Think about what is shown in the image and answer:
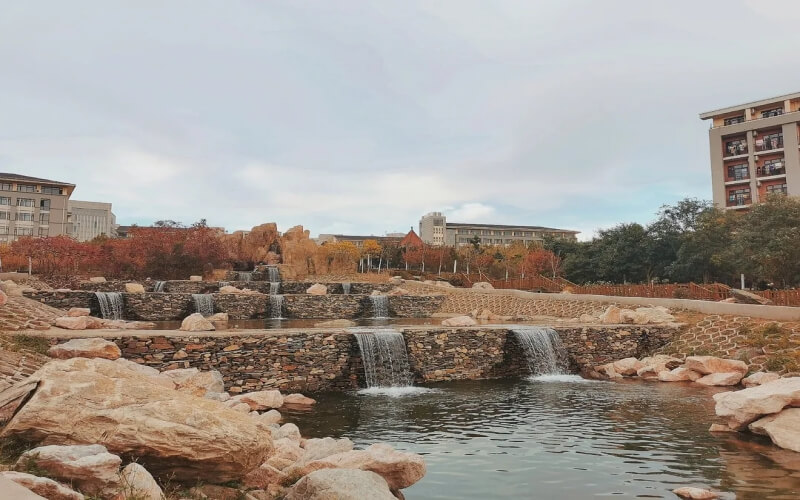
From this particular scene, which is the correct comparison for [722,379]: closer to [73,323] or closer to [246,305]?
[73,323]

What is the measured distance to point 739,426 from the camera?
10.1 m

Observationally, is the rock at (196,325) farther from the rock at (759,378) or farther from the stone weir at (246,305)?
the rock at (759,378)

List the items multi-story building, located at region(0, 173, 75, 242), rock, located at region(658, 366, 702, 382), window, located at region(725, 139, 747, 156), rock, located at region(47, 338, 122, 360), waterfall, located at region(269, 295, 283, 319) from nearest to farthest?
rock, located at region(47, 338, 122, 360)
rock, located at region(658, 366, 702, 382)
waterfall, located at region(269, 295, 283, 319)
window, located at region(725, 139, 747, 156)
multi-story building, located at region(0, 173, 75, 242)

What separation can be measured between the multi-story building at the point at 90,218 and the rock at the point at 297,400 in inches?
5037

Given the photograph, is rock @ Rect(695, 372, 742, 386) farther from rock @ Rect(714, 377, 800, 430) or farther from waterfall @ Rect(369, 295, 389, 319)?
waterfall @ Rect(369, 295, 389, 319)

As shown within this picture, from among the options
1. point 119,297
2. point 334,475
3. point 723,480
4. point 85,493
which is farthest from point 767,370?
point 119,297

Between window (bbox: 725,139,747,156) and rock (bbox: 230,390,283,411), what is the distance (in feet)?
207

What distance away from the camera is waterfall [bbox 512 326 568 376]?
1756cm

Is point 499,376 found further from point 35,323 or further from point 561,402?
point 35,323

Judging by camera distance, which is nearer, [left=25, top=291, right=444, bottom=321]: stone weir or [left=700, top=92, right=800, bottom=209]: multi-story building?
[left=25, top=291, right=444, bottom=321]: stone weir

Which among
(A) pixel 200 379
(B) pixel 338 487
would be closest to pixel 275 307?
(A) pixel 200 379

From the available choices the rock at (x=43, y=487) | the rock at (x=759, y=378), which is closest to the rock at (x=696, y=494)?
the rock at (x=43, y=487)

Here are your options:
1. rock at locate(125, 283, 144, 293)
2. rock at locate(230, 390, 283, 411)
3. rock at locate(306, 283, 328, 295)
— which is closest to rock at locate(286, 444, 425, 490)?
rock at locate(230, 390, 283, 411)

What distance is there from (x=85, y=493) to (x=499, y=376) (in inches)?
559
